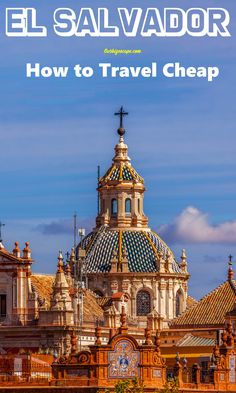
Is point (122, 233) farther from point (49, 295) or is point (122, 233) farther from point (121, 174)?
point (49, 295)

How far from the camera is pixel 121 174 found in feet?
595

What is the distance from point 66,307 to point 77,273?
16595 millimetres

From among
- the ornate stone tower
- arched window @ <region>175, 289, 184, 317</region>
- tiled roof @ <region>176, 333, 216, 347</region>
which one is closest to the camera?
tiled roof @ <region>176, 333, 216, 347</region>

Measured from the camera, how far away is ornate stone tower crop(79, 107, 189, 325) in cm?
17725

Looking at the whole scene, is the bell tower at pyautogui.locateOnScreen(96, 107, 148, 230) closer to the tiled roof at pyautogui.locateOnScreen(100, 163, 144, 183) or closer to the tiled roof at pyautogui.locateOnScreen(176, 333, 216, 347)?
the tiled roof at pyautogui.locateOnScreen(100, 163, 144, 183)

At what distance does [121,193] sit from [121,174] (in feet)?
5.69

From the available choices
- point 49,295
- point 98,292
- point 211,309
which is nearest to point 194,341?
point 211,309

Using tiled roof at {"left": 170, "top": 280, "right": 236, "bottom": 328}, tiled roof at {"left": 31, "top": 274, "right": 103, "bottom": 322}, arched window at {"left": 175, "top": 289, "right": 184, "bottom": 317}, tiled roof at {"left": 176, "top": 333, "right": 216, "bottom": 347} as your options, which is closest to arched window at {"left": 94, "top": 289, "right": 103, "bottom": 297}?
tiled roof at {"left": 31, "top": 274, "right": 103, "bottom": 322}

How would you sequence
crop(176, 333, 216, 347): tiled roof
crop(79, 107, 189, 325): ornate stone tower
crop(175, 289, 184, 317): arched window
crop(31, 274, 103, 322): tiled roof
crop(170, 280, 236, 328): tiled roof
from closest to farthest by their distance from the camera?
1. crop(176, 333, 216, 347): tiled roof
2. crop(31, 274, 103, 322): tiled roof
3. crop(170, 280, 236, 328): tiled roof
4. crop(79, 107, 189, 325): ornate stone tower
5. crop(175, 289, 184, 317): arched window

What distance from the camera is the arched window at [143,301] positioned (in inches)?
7003

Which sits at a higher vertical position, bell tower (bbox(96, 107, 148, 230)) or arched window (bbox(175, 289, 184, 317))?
bell tower (bbox(96, 107, 148, 230))

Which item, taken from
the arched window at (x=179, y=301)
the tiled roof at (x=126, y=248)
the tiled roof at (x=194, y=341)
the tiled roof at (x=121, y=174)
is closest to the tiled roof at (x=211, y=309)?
the tiled roof at (x=194, y=341)

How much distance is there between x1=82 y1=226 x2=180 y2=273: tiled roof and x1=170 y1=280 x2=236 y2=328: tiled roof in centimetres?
717

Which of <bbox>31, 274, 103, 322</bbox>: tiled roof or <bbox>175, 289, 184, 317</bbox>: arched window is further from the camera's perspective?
<bbox>175, 289, 184, 317</bbox>: arched window
